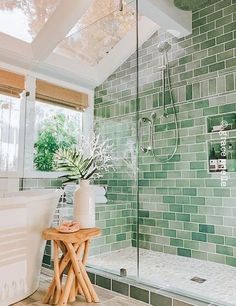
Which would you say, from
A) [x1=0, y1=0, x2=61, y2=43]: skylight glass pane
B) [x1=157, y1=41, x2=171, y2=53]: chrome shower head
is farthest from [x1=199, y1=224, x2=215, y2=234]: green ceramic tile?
[x1=0, y1=0, x2=61, y2=43]: skylight glass pane

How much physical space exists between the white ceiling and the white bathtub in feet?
6.85

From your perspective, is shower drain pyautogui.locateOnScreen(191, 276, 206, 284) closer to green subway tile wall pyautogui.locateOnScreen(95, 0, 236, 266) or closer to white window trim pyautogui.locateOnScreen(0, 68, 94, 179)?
green subway tile wall pyautogui.locateOnScreen(95, 0, 236, 266)

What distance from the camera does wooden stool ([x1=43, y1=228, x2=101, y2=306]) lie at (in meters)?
1.96

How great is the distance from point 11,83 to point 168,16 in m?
2.00

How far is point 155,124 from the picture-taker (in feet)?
12.4

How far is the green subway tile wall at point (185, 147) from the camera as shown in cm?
323

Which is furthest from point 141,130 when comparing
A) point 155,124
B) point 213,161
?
point 213,161

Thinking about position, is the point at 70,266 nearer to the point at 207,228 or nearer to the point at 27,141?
the point at 207,228

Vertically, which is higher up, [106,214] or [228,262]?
[106,214]

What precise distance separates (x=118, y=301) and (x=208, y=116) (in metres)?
2.17

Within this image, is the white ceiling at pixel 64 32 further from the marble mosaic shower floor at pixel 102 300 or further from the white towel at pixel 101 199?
the marble mosaic shower floor at pixel 102 300

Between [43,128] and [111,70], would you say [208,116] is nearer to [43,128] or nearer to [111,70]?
[111,70]

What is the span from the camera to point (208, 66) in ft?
11.3

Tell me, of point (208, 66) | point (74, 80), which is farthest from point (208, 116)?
point (74, 80)
